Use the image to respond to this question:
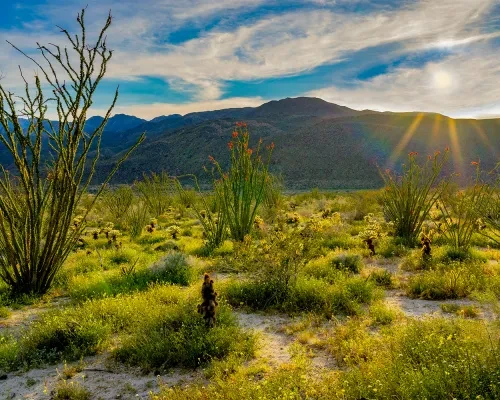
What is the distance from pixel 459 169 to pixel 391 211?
4760 centimetres

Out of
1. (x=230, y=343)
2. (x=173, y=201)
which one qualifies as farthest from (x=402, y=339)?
(x=173, y=201)

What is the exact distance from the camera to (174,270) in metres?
7.88

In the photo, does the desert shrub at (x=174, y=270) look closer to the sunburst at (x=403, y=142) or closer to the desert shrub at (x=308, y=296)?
the desert shrub at (x=308, y=296)

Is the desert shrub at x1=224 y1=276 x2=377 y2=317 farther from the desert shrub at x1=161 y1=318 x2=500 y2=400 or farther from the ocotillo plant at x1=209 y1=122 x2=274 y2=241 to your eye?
the ocotillo plant at x1=209 y1=122 x2=274 y2=241

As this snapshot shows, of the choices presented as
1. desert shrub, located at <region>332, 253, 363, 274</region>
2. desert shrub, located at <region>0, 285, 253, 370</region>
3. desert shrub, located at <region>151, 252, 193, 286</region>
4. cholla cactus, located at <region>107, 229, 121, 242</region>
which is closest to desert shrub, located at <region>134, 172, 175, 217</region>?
cholla cactus, located at <region>107, 229, 121, 242</region>

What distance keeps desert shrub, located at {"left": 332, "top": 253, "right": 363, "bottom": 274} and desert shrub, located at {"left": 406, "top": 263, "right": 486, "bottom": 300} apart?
116cm

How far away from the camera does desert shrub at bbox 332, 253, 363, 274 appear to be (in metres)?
8.10

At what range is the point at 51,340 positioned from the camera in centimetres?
509

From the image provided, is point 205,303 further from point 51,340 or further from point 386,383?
point 386,383

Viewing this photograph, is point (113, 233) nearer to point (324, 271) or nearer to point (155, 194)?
point (324, 271)

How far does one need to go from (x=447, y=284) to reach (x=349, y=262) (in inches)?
79.0

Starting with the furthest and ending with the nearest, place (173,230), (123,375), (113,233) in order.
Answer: (173,230), (113,233), (123,375)

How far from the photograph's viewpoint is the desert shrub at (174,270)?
7.66 meters

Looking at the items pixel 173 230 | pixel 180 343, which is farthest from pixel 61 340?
pixel 173 230
